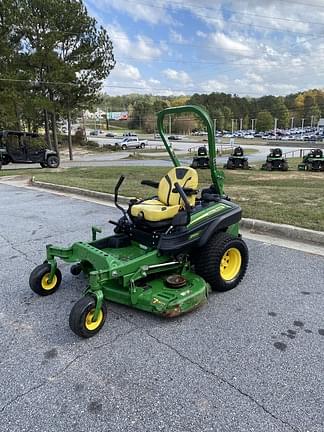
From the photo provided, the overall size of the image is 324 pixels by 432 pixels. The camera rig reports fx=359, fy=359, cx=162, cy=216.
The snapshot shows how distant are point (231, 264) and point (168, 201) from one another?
897mm

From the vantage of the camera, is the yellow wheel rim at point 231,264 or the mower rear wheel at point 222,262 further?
the yellow wheel rim at point 231,264

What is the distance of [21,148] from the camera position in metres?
18.4

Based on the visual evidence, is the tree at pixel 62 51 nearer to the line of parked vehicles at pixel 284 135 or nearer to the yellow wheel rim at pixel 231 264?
the yellow wheel rim at pixel 231 264

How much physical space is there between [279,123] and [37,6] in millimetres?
108652

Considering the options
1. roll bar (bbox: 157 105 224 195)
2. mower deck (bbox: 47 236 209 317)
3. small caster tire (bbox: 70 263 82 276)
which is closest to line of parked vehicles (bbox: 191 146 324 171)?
roll bar (bbox: 157 105 224 195)

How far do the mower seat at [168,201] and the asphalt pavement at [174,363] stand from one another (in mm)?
881

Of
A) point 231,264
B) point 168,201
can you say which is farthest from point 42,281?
point 231,264

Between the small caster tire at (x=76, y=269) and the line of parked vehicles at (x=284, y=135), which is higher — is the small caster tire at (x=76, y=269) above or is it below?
below

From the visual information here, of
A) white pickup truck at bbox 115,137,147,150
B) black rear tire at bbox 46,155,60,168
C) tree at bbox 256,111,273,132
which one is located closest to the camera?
black rear tire at bbox 46,155,60,168

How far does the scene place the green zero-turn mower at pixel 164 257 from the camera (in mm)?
2814

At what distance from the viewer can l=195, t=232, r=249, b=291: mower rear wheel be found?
10.8ft

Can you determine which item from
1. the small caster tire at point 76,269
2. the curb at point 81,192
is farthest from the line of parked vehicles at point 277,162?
the small caster tire at point 76,269

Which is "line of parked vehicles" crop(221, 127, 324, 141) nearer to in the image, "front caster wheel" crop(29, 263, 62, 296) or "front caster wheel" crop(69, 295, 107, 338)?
"front caster wheel" crop(29, 263, 62, 296)

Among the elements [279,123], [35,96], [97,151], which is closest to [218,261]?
[35,96]
